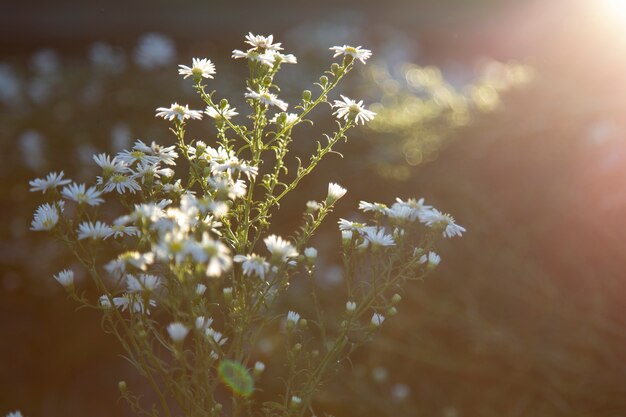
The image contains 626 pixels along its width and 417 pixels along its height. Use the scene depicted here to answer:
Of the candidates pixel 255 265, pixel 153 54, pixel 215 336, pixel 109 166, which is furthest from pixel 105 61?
pixel 255 265

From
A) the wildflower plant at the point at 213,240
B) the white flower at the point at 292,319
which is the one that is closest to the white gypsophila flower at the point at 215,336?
the wildflower plant at the point at 213,240

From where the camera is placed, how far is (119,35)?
25.6 ft

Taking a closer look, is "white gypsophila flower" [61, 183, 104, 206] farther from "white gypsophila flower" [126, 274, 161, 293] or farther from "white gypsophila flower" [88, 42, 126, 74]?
"white gypsophila flower" [88, 42, 126, 74]

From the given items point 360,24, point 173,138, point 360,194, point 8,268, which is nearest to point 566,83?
point 360,194

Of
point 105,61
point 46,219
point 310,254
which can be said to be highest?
point 105,61

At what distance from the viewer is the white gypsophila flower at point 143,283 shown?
1.24 meters

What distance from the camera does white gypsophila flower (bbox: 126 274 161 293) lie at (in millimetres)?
1240

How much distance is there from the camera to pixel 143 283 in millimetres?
1265

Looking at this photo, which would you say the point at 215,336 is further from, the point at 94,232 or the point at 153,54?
the point at 153,54

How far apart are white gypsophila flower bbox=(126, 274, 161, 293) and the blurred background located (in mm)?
344

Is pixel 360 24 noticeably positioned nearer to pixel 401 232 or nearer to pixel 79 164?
pixel 79 164

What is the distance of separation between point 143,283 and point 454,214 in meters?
1.63

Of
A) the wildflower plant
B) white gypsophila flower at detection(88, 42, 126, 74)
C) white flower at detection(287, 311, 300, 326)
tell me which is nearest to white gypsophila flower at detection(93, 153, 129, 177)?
the wildflower plant

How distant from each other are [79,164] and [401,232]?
2.49 meters
